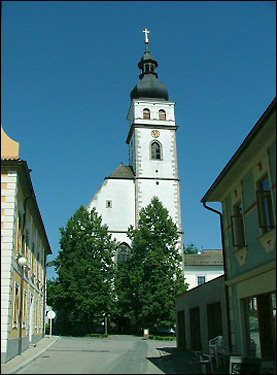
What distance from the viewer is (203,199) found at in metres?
16.8

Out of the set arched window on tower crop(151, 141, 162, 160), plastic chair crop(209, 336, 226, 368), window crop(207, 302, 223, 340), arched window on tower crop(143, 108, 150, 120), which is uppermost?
arched window on tower crop(143, 108, 150, 120)

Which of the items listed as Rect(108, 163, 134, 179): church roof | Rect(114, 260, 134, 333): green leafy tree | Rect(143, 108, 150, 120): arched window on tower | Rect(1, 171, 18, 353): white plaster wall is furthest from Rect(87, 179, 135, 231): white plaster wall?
Rect(1, 171, 18, 353): white plaster wall

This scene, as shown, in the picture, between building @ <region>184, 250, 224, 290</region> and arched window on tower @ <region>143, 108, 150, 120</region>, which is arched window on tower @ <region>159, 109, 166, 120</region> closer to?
arched window on tower @ <region>143, 108, 150, 120</region>

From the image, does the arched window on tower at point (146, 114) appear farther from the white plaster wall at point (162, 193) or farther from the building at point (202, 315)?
the building at point (202, 315)

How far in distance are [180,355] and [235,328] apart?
217 inches

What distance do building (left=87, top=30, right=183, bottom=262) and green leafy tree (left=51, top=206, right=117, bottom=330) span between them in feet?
13.6

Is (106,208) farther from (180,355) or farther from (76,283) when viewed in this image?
(180,355)

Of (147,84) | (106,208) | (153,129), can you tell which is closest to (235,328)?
(106,208)

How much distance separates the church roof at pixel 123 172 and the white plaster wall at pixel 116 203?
67 centimetres

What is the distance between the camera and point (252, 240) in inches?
494

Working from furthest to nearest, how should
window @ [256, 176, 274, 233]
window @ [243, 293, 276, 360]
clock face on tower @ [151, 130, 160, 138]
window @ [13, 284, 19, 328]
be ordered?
clock face on tower @ [151, 130, 160, 138] → window @ [13, 284, 19, 328] → window @ [243, 293, 276, 360] → window @ [256, 176, 274, 233]

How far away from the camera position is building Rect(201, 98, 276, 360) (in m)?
11.0

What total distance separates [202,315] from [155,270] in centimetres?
1784

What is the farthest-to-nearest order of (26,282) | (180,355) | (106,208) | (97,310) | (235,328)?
(106,208) < (97,310) < (26,282) < (180,355) < (235,328)
